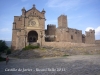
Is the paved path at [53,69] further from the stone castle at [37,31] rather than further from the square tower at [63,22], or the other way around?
the square tower at [63,22]

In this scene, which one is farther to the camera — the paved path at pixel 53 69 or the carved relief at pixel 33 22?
the carved relief at pixel 33 22

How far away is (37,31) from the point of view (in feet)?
153

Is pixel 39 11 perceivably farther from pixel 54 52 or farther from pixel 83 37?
pixel 83 37

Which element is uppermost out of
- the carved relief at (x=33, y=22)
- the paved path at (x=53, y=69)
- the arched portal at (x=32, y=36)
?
the carved relief at (x=33, y=22)

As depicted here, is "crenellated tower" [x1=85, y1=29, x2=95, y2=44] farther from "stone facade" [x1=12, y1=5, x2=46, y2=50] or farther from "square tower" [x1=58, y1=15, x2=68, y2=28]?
"stone facade" [x1=12, y1=5, x2=46, y2=50]

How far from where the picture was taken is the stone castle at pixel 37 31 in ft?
147

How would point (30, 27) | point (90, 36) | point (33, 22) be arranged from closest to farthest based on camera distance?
point (30, 27) → point (33, 22) → point (90, 36)

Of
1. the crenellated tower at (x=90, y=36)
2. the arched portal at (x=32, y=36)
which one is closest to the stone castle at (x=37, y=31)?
the arched portal at (x=32, y=36)

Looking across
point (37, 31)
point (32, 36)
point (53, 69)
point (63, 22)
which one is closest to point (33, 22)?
point (37, 31)

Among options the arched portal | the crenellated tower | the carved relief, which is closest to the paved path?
the carved relief

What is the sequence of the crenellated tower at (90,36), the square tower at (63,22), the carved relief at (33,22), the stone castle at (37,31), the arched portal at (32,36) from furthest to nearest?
1. the crenellated tower at (90,36)
2. the square tower at (63,22)
3. the arched portal at (32,36)
4. the carved relief at (33,22)
5. the stone castle at (37,31)

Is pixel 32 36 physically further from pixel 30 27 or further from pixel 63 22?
pixel 63 22

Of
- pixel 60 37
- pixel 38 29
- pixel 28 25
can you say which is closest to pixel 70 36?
pixel 60 37

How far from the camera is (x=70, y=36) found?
5147 centimetres
